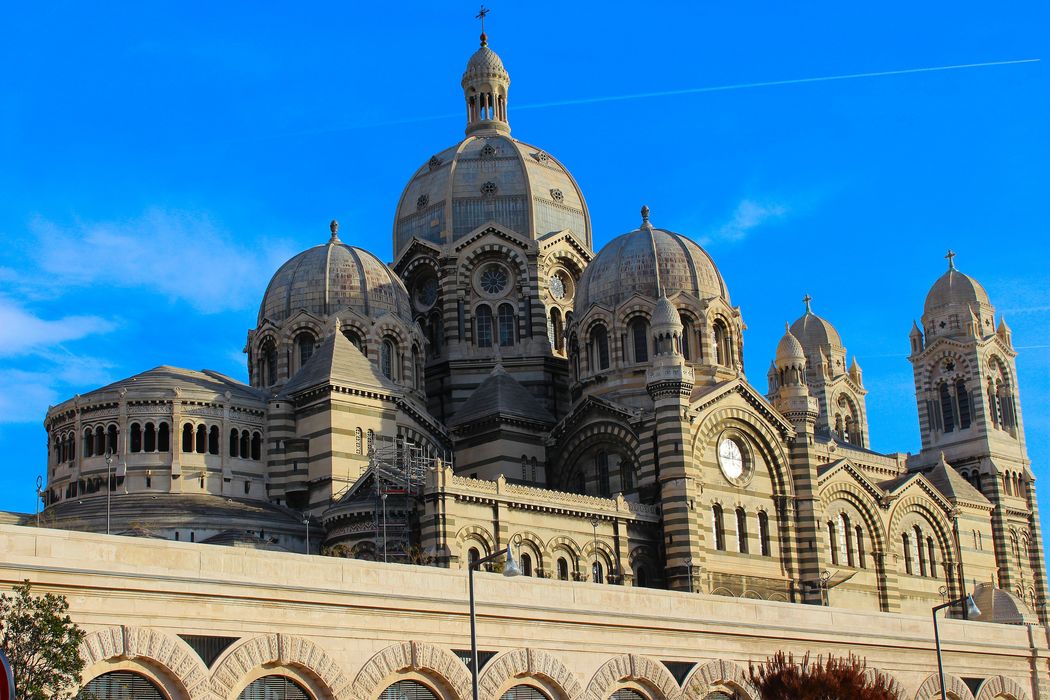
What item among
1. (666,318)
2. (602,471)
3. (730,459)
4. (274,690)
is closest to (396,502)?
(602,471)

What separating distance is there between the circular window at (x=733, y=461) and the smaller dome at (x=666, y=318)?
5778 mm

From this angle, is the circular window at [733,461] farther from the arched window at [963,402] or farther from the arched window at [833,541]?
the arched window at [963,402]

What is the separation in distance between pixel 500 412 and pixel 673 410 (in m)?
8.73

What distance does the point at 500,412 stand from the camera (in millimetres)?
70375

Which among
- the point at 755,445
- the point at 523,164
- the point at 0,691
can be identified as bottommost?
the point at 0,691

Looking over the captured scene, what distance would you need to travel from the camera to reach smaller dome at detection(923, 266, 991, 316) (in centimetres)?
9631

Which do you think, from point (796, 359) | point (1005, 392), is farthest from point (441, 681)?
point (1005, 392)

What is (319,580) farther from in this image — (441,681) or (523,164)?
(523,164)

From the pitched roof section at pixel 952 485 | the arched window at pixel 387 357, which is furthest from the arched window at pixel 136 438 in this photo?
the pitched roof section at pixel 952 485

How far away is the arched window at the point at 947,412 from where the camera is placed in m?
95.1

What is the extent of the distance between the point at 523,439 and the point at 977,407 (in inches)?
1409

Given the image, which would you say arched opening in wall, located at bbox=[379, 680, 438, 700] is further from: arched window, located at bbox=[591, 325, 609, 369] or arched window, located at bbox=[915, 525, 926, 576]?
arched window, located at bbox=[915, 525, 926, 576]

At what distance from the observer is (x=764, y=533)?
69875 millimetres

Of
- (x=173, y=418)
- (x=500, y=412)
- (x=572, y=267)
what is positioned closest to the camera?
(x=173, y=418)
